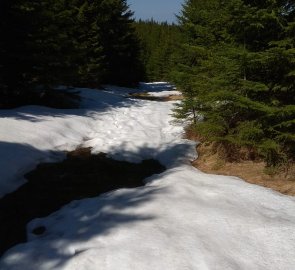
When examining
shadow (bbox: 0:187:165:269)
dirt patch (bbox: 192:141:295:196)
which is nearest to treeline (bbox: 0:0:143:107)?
dirt patch (bbox: 192:141:295:196)

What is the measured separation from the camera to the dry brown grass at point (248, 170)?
8727 millimetres

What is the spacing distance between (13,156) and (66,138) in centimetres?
294

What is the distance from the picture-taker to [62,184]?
888cm

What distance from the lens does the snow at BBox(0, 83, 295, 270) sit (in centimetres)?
543

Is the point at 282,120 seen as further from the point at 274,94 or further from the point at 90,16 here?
the point at 90,16

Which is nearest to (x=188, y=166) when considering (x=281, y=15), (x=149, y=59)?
→ (x=281, y=15)

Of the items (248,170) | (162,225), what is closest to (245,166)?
(248,170)

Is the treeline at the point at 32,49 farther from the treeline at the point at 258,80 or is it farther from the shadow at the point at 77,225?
the shadow at the point at 77,225

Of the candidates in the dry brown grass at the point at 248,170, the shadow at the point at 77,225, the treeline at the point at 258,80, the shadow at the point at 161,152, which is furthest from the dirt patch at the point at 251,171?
the shadow at the point at 77,225

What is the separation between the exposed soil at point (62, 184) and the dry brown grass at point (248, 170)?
134cm

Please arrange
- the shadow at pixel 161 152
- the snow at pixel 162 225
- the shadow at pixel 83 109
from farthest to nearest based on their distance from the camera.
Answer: the shadow at pixel 83 109 → the shadow at pixel 161 152 → the snow at pixel 162 225

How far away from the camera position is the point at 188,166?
10414mm

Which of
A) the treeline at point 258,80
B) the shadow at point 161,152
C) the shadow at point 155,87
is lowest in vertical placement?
the shadow at point 155,87

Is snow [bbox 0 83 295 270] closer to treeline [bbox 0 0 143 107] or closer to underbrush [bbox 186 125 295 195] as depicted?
underbrush [bbox 186 125 295 195]
